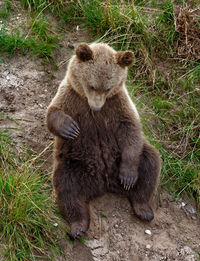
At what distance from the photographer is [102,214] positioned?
5.23 metres

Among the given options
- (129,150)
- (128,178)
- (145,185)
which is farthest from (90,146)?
(145,185)

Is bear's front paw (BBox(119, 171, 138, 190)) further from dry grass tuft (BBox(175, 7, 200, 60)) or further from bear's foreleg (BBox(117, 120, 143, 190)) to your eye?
dry grass tuft (BBox(175, 7, 200, 60))

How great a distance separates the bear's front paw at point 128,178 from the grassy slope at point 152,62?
2.60ft

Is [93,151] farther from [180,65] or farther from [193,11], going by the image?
[193,11]

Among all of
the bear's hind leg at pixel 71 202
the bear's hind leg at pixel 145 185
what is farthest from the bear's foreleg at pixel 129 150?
the bear's hind leg at pixel 71 202

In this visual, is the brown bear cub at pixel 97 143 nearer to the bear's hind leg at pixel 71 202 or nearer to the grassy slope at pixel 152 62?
the bear's hind leg at pixel 71 202

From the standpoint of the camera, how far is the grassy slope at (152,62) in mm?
6004

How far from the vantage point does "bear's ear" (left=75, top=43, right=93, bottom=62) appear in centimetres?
489

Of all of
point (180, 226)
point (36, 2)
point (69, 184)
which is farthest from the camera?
point (36, 2)

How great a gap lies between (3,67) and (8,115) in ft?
3.02

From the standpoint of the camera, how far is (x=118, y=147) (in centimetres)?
529

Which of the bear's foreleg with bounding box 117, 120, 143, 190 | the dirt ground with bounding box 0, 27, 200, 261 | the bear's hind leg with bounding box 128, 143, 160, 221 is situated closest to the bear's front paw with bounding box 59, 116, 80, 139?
the bear's foreleg with bounding box 117, 120, 143, 190

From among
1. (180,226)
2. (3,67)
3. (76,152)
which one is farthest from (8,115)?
(180,226)

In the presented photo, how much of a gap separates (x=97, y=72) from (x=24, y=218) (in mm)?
1830
